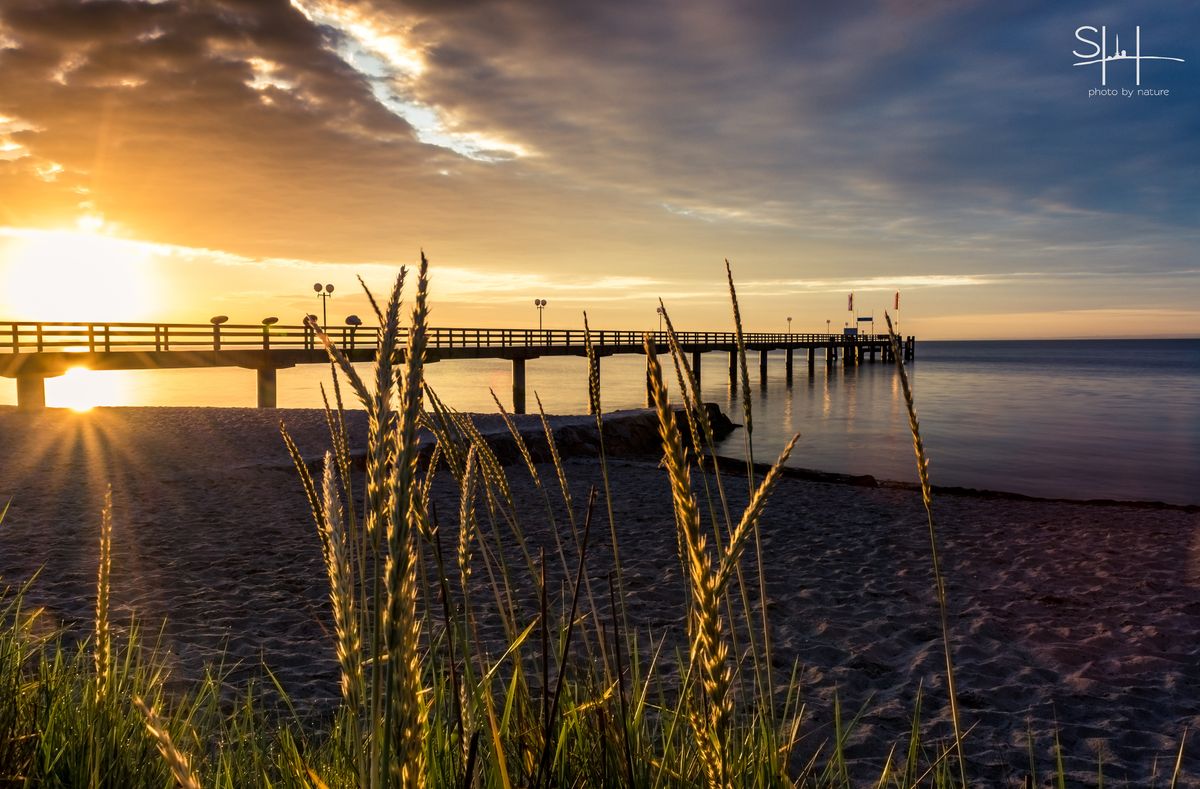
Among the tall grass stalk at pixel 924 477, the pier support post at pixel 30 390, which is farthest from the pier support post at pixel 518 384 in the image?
the tall grass stalk at pixel 924 477

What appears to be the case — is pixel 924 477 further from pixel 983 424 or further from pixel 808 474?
pixel 983 424

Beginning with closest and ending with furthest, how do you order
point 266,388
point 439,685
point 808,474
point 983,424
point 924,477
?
point 924,477 → point 439,685 → point 808,474 → point 266,388 → point 983,424

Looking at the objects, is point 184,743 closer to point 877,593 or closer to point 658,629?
point 658,629

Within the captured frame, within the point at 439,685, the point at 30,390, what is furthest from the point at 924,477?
the point at 30,390

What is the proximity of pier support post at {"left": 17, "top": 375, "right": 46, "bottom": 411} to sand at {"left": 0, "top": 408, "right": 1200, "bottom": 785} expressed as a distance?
9.83 m

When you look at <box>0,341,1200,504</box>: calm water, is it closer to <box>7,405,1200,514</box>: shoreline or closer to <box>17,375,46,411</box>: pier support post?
<box>7,405,1200,514</box>: shoreline

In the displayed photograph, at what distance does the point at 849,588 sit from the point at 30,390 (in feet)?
80.2

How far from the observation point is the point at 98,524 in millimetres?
10242

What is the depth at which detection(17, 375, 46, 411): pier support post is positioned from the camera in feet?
77.9

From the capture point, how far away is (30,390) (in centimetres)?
2398

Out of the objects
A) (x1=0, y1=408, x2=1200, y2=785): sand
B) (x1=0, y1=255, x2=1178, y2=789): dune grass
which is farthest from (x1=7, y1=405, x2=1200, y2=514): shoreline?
(x1=0, y1=255, x2=1178, y2=789): dune grass

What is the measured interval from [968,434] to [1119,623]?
26222 mm

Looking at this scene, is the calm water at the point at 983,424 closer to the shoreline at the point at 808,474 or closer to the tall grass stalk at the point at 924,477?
the shoreline at the point at 808,474

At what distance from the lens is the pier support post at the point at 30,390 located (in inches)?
935
